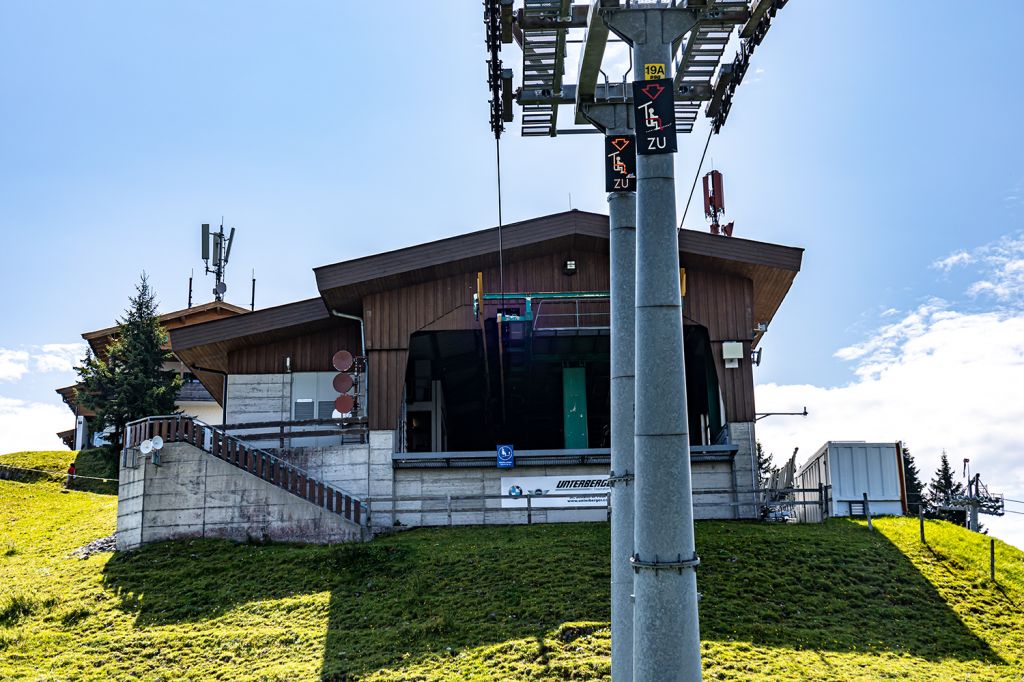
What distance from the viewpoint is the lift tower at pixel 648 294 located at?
22.4 ft

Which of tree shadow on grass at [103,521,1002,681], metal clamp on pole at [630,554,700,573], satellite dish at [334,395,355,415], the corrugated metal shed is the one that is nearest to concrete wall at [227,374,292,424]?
satellite dish at [334,395,355,415]

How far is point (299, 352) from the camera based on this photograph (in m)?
31.4

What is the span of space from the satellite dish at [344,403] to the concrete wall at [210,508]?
4.42 meters

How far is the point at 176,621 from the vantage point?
19.4 m

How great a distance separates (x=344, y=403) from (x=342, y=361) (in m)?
1.35

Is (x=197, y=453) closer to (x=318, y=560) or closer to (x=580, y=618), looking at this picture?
(x=318, y=560)

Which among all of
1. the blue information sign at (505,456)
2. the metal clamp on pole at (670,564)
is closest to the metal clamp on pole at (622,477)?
the metal clamp on pole at (670,564)

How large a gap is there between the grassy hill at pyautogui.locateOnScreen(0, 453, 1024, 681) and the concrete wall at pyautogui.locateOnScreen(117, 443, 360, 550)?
2.09 feet

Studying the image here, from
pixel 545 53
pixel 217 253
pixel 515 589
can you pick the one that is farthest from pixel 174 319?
pixel 545 53

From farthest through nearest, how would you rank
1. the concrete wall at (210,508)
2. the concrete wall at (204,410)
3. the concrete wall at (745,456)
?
1. the concrete wall at (204,410)
2. the concrete wall at (745,456)
3. the concrete wall at (210,508)

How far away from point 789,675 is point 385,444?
49.2 feet

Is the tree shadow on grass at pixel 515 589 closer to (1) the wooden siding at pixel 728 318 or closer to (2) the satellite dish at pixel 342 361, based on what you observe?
(1) the wooden siding at pixel 728 318

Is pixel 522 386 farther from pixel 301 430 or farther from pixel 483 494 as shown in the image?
pixel 483 494

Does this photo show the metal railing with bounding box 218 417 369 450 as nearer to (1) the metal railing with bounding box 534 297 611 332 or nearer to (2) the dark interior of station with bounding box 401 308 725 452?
(2) the dark interior of station with bounding box 401 308 725 452
